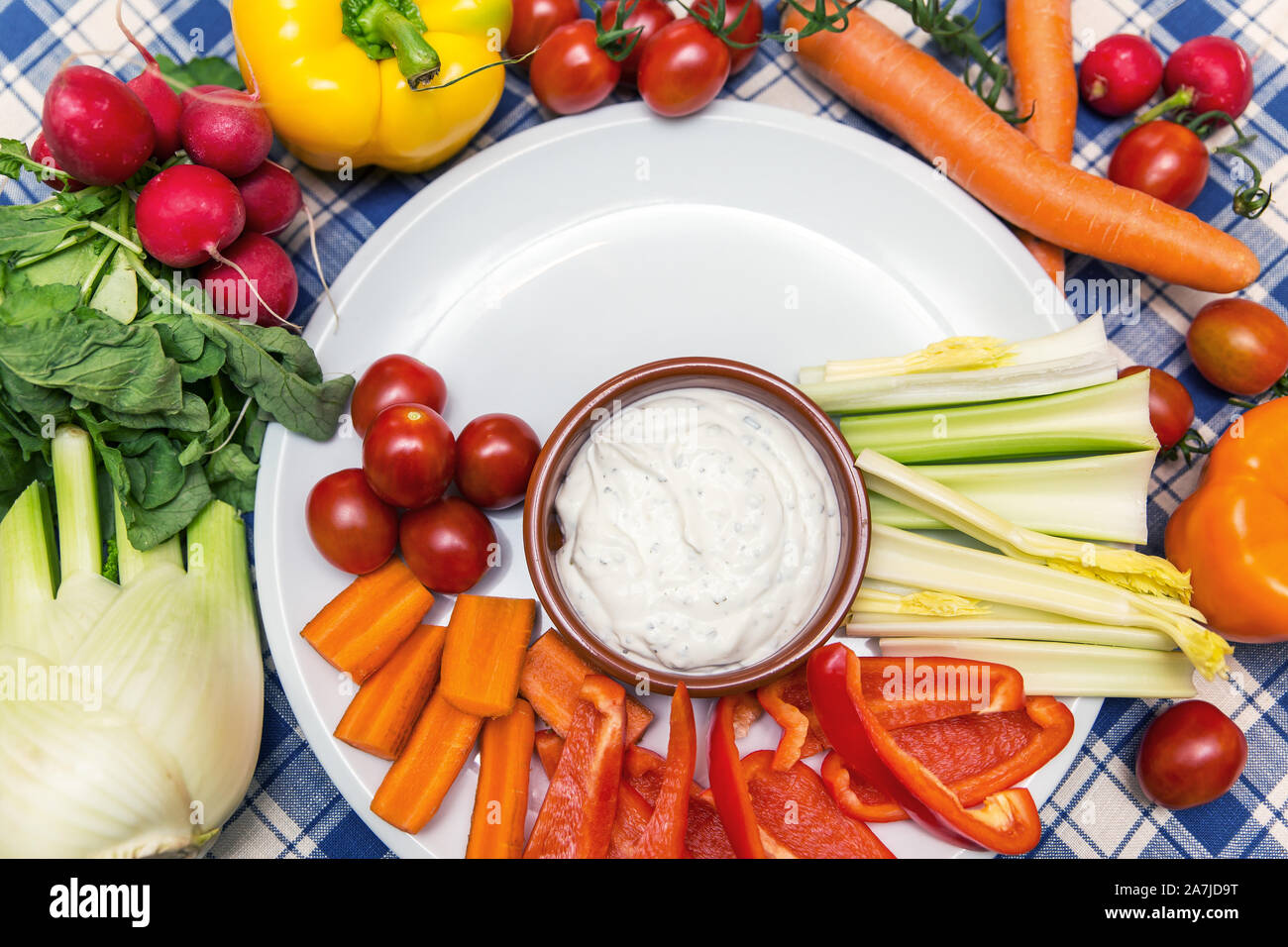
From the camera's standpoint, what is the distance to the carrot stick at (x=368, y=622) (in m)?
2.12

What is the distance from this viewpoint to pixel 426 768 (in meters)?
2.10

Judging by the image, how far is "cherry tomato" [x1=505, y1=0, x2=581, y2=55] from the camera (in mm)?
2365

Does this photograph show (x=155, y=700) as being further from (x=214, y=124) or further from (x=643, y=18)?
(x=643, y=18)

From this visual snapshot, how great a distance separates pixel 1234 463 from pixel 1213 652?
1.63ft

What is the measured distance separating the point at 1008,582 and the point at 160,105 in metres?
2.24

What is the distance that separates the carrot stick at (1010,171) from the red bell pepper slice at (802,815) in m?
1.56

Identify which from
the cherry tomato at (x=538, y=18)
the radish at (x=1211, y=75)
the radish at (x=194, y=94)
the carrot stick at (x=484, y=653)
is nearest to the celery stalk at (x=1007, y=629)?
the carrot stick at (x=484, y=653)

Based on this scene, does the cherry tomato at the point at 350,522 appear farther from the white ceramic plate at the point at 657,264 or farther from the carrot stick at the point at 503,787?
the carrot stick at the point at 503,787

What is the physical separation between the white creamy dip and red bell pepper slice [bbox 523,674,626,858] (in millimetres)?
147

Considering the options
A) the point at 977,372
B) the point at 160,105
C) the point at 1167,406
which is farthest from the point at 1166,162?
the point at 160,105

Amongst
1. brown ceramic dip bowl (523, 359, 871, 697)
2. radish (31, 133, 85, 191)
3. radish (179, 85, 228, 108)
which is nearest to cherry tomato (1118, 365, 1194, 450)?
brown ceramic dip bowl (523, 359, 871, 697)

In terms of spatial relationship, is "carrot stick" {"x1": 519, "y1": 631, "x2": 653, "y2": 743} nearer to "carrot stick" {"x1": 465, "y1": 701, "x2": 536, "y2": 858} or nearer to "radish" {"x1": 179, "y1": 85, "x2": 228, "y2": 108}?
"carrot stick" {"x1": 465, "y1": 701, "x2": 536, "y2": 858}
